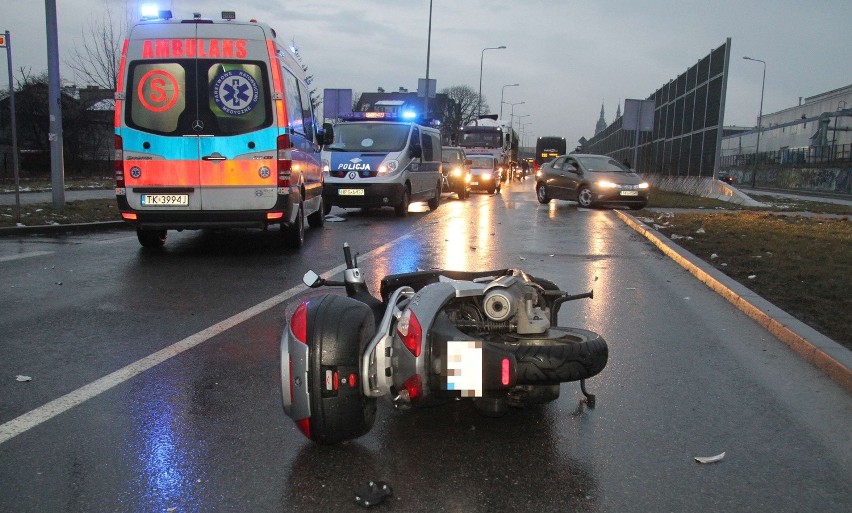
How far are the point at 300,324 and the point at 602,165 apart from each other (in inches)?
807

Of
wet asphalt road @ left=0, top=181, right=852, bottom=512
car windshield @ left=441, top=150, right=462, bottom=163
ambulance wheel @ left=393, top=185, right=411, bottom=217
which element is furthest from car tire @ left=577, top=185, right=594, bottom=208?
wet asphalt road @ left=0, top=181, right=852, bottom=512

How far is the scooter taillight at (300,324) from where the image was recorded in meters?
→ 3.21

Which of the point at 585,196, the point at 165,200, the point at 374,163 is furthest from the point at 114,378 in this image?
the point at 585,196

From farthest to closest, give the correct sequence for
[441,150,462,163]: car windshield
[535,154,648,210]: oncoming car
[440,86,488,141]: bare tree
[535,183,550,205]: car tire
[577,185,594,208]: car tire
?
1. [440,86,488,141]: bare tree
2. [441,150,462,163]: car windshield
3. [535,183,550,205]: car tire
4. [577,185,594,208]: car tire
5. [535,154,648,210]: oncoming car

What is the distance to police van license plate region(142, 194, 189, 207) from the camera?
9359mm

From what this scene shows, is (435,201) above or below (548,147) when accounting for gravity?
below

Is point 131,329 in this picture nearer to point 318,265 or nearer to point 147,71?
point 318,265

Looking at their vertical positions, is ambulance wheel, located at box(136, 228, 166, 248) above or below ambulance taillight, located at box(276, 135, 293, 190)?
below

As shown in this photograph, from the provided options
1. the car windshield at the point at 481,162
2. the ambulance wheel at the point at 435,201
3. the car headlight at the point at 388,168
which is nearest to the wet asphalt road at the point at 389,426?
the car headlight at the point at 388,168

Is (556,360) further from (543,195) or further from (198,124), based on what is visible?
(543,195)

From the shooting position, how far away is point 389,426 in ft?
12.4

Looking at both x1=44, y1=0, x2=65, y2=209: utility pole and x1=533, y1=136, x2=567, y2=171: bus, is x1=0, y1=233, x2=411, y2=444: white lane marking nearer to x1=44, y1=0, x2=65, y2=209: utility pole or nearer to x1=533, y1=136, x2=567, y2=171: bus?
x1=44, y1=0, x2=65, y2=209: utility pole

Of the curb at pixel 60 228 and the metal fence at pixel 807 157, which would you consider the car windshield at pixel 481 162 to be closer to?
the curb at pixel 60 228

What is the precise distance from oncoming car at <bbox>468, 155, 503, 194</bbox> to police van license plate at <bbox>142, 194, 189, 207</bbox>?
2260cm
